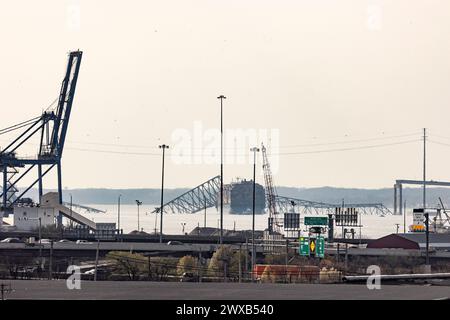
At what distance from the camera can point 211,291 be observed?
4381 centimetres

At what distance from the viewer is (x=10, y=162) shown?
173375 mm

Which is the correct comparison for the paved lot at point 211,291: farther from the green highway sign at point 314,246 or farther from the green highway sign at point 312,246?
the green highway sign at point 314,246

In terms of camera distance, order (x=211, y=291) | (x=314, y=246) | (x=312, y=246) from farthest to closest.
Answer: (x=314, y=246)
(x=312, y=246)
(x=211, y=291)

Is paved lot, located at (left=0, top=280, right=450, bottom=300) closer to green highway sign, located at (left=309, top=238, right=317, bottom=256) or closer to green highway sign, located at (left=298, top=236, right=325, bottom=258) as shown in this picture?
green highway sign, located at (left=309, top=238, right=317, bottom=256)

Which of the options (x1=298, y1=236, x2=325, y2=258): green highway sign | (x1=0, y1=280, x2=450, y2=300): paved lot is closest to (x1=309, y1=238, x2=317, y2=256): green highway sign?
(x1=298, y1=236, x2=325, y2=258): green highway sign

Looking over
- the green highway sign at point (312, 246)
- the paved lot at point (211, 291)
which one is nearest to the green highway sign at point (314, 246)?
the green highway sign at point (312, 246)

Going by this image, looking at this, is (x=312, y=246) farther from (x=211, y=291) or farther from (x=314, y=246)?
(x=211, y=291)

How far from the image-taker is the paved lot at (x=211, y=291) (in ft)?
132

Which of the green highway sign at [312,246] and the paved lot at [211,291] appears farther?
the green highway sign at [312,246]

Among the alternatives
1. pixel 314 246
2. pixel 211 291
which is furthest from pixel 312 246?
pixel 211 291
